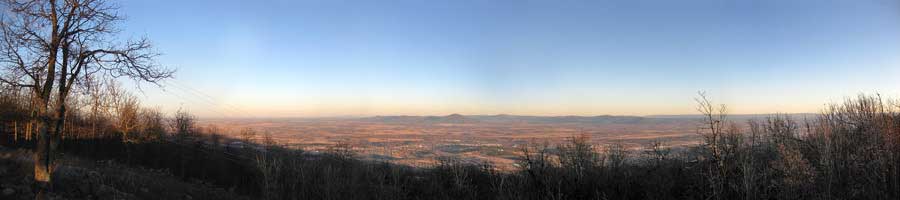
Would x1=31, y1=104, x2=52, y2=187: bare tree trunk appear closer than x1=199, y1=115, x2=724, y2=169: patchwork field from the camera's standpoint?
Yes

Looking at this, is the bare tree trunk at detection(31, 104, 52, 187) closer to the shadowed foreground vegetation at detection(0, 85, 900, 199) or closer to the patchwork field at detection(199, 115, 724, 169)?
the shadowed foreground vegetation at detection(0, 85, 900, 199)

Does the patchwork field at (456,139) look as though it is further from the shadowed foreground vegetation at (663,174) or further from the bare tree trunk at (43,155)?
the bare tree trunk at (43,155)

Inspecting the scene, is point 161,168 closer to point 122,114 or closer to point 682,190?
point 122,114

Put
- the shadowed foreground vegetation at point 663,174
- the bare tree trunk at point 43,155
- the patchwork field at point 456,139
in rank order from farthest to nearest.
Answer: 1. the patchwork field at point 456,139
2. the shadowed foreground vegetation at point 663,174
3. the bare tree trunk at point 43,155

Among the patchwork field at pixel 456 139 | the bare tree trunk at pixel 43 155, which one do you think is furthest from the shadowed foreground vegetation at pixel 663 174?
the patchwork field at pixel 456 139

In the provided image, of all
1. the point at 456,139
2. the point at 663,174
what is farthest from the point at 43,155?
the point at 456,139

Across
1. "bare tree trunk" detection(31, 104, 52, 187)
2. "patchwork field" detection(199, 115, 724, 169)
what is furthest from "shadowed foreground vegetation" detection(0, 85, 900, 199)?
"patchwork field" detection(199, 115, 724, 169)

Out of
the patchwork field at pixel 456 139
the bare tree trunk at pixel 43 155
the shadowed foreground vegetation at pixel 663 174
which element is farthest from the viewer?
the patchwork field at pixel 456 139

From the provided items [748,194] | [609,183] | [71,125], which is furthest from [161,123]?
[748,194]

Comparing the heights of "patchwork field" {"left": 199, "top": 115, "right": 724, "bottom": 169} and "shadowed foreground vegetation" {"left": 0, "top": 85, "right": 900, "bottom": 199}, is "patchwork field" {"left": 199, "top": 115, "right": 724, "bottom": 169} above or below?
below

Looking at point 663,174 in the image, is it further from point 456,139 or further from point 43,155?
point 456,139

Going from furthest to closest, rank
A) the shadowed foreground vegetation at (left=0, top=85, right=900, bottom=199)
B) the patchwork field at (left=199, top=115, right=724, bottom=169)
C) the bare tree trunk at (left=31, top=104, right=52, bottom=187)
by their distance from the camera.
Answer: the patchwork field at (left=199, top=115, right=724, bottom=169), the shadowed foreground vegetation at (left=0, top=85, right=900, bottom=199), the bare tree trunk at (left=31, top=104, right=52, bottom=187)
